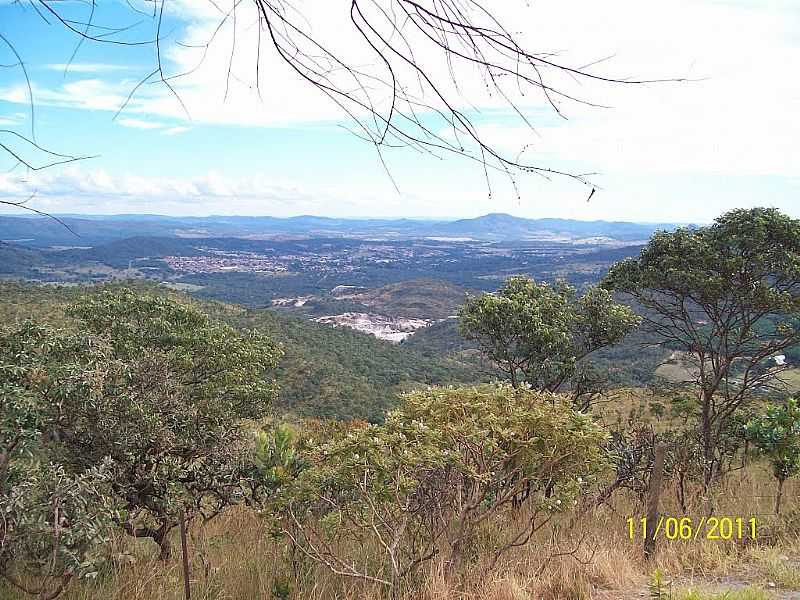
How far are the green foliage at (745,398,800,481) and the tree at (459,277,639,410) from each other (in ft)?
9.38

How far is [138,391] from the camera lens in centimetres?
571

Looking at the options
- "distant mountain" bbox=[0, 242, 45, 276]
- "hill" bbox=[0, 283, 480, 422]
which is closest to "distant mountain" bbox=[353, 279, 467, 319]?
"hill" bbox=[0, 283, 480, 422]

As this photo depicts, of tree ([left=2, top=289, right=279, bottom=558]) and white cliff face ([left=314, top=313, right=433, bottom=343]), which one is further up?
tree ([left=2, top=289, right=279, bottom=558])

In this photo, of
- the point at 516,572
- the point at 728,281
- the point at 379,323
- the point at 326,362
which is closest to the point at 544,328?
the point at 728,281

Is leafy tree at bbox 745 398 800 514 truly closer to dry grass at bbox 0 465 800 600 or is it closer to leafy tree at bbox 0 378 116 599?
dry grass at bbox 0 465 800 600

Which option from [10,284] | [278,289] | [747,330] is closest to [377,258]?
[278,289]

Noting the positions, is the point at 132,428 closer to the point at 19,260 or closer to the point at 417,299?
the point at 417,299

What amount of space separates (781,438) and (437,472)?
4150 millimetres

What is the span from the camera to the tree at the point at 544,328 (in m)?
8.92

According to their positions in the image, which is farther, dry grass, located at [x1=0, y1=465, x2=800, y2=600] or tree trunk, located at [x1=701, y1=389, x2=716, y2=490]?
tree trunk, located at [x1=701, y1=389, x2=716, y2=490]

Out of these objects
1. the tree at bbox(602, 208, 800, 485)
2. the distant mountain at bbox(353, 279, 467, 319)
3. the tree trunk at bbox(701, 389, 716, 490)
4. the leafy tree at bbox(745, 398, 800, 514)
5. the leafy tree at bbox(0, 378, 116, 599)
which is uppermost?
the tree at bbox(602, 208, 800, 485)
